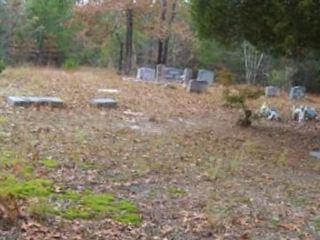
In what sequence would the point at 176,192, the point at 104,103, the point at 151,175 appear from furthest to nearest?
the point at 104,103, the point at 151,175, the point at 176,192

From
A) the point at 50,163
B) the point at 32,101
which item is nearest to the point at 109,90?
the point at 32,101

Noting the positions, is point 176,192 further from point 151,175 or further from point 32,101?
point 32,101

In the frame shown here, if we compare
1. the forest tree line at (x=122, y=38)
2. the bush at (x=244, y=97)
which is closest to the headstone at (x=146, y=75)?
the forest tree line at (x=122, y=38)

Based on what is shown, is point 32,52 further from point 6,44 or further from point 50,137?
point 50,137

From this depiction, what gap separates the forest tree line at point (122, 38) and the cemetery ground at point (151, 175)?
10784 millimetres

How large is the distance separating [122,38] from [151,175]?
21.3 m

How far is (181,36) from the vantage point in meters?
24.2

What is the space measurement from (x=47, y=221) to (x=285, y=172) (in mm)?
4085

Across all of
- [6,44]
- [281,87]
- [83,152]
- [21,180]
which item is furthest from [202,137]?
A: [6,44]

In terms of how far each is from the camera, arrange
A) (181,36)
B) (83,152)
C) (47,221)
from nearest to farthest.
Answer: (47,221) < (83,152) < (181,36)

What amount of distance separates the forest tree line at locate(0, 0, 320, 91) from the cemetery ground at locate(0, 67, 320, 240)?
10.8 metres

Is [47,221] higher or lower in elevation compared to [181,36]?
lower

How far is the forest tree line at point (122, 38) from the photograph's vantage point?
2297 centimetres

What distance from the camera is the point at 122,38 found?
89.4ft
